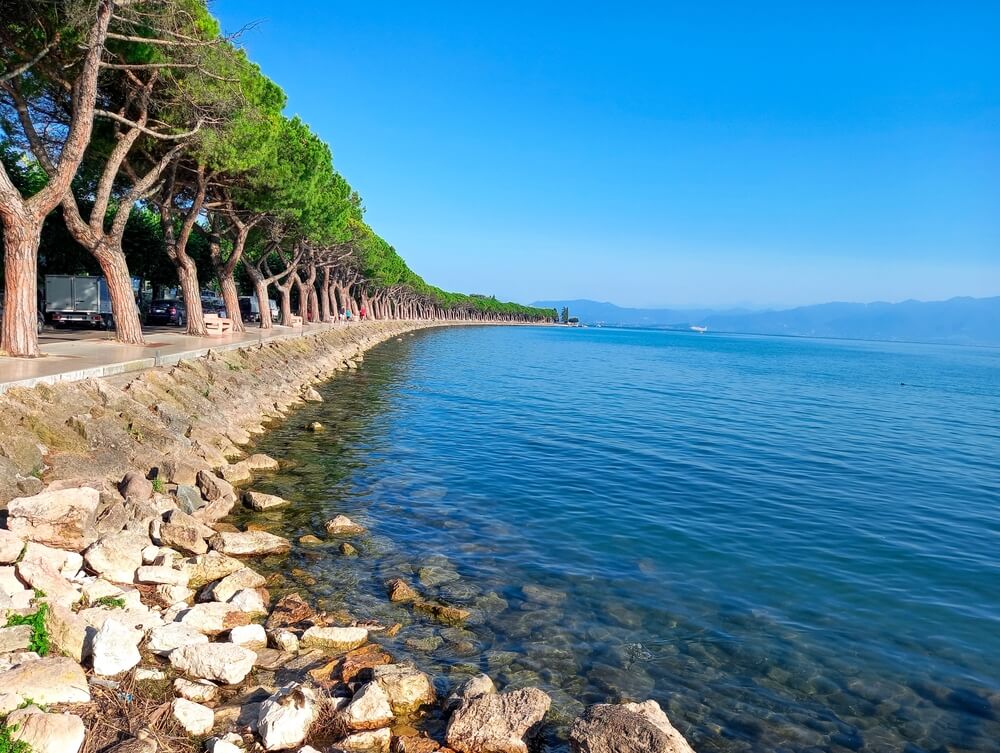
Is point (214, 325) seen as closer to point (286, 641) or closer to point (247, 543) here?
point (247, 543)

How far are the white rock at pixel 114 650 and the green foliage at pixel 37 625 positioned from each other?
15.2 inches

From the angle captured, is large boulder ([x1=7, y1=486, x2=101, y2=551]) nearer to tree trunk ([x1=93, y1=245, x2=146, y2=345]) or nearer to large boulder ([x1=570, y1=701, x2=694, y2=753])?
large boulder ([x1=570, y1=701, x2=694, y2=753])

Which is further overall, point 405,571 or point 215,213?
point 215,213

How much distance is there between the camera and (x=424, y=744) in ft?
18.6

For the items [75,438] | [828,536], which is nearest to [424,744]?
[75,438]

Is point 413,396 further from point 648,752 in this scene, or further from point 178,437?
point 648,752

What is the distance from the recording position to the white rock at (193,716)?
5.40 meters

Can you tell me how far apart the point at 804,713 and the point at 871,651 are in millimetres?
1998

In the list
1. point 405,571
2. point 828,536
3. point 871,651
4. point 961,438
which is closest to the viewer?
point 871,651

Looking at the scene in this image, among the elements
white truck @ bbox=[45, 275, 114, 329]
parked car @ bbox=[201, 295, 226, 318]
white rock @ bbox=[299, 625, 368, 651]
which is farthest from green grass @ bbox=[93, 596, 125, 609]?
parked car @ bbox=[201, 295, 226, 318]

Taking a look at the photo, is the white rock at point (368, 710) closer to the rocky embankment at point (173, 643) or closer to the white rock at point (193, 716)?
the rocky embankment at point (173, 643)

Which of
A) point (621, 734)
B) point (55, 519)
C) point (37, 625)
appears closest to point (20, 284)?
point (55, 519)

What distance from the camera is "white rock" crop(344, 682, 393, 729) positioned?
581 centimetres

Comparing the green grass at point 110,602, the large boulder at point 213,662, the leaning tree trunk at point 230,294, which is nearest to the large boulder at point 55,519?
the green grass at point 110,602
